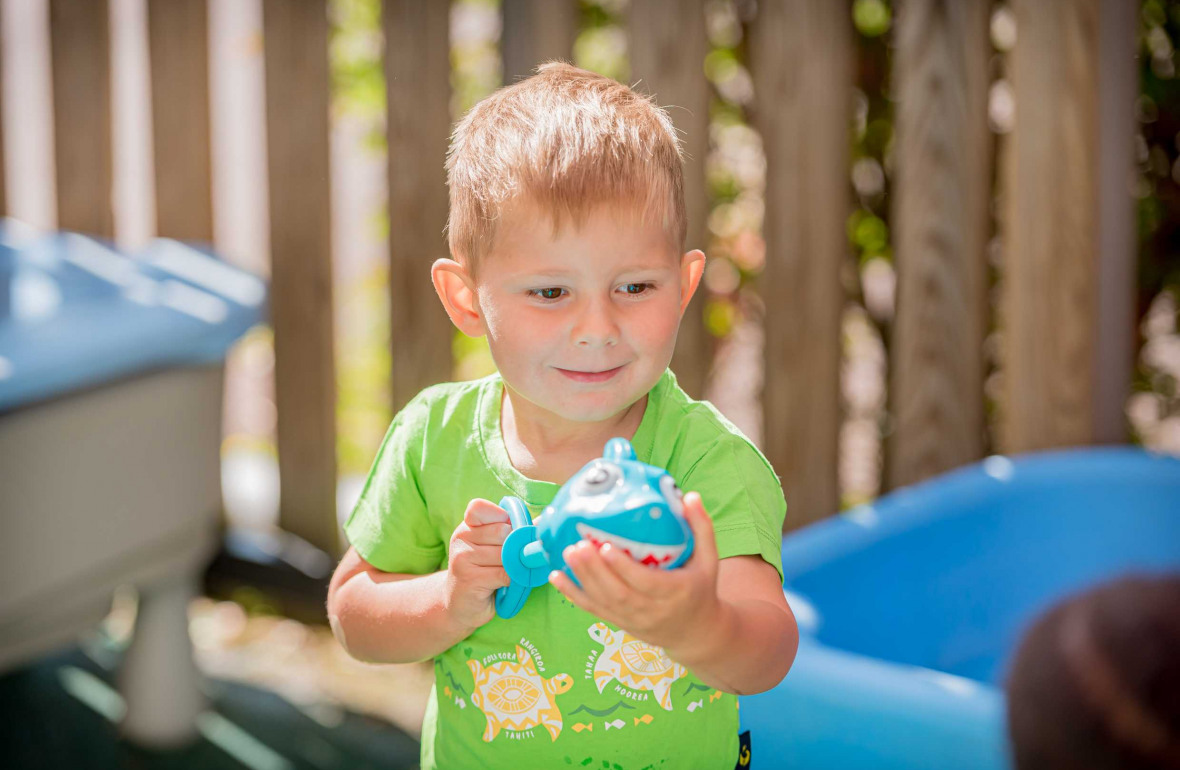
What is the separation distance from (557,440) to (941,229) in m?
1.56

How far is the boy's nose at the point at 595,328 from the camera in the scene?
1124 mm

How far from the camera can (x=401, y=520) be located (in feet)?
4.21

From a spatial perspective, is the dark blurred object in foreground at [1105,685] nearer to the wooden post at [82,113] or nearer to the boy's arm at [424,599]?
the boy's arm at [424,599]

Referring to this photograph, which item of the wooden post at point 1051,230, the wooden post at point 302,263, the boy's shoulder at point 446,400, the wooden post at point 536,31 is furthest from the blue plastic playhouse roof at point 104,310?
the wooden post at point 1051,230

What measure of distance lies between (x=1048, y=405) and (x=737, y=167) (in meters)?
0.93

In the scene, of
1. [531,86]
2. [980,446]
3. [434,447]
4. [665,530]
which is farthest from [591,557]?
[980,446]

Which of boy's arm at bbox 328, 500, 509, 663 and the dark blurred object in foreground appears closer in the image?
the dark blurred object in foreground

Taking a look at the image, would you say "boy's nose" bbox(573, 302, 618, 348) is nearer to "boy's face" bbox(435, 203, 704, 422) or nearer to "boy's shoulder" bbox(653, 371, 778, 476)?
"boy's face" bbox(435, 203, 704, 422)

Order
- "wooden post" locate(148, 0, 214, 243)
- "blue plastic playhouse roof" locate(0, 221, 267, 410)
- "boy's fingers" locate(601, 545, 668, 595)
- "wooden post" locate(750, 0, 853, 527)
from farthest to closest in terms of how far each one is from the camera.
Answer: "wooden post" locate(148, 0, 214, 243) → "wooden post" locate(750, 0, 853, 527) → "blue plastic playhouse roof" locate(0, 221, 267, 410) → "boy's fingers" locate(601, 545, 668, 595)

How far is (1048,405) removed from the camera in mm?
2590

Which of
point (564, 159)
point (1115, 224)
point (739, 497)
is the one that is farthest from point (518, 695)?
point (1115, 224)

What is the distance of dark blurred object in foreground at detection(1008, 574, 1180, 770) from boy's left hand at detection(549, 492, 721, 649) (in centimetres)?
27

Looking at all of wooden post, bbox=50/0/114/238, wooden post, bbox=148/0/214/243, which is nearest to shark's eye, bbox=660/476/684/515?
wooden post, bbox=148/0/214/243

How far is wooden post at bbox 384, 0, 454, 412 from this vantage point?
9.63 ft
